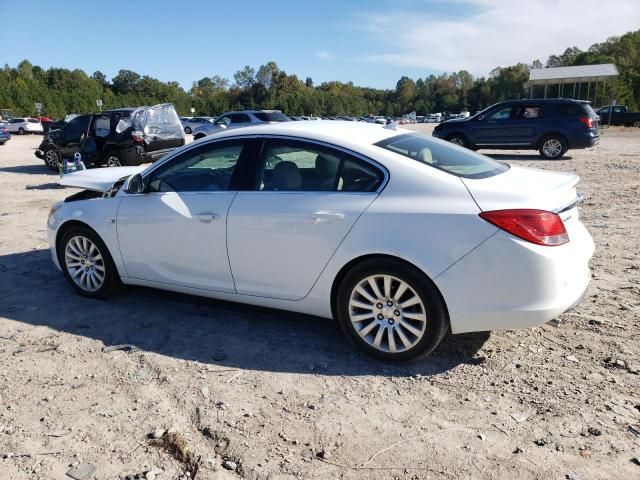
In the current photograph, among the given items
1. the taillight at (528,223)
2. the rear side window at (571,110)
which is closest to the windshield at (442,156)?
the taillight at (528,223)

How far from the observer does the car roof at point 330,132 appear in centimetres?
387

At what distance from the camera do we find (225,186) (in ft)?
13.7

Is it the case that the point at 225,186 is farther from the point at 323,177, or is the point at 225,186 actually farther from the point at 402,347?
the point at 402,347

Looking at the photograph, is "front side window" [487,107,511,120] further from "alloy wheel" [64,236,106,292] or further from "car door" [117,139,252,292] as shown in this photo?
"alloy wheel" [64,236,106,292]

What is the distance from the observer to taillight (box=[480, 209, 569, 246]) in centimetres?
320

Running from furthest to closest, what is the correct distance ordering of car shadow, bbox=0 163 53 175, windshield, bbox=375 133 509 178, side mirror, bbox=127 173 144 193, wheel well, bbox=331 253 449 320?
1. car shadow, bbox=0 163 53 175
2. side mirror, bbox=127 173 144 193
3. windshield, bbox=375 133 509 178
4. wheel well, bbox=331 253 449 320

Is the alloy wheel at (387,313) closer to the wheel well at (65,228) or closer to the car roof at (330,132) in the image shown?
the car roof at (330,132)

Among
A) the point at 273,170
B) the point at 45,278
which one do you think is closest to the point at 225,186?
the point at 273,170

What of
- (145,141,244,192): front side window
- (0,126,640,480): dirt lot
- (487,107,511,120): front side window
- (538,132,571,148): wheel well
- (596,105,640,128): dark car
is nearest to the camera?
(0,126,640,480): dirt lot

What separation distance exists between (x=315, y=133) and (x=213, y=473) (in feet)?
7.80

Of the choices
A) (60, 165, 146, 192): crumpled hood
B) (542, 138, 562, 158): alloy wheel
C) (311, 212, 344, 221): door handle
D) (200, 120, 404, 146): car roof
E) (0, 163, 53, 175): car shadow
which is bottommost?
(0, 163, 53, 175): car shadow

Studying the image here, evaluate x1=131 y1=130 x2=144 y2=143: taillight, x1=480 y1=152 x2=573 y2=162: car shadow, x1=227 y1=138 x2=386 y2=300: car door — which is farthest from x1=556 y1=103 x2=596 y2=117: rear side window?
x1=227 y1=138 x2=386 y2=300: car door

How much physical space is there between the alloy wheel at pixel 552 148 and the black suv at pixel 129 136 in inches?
428

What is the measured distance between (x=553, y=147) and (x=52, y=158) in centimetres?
1490
